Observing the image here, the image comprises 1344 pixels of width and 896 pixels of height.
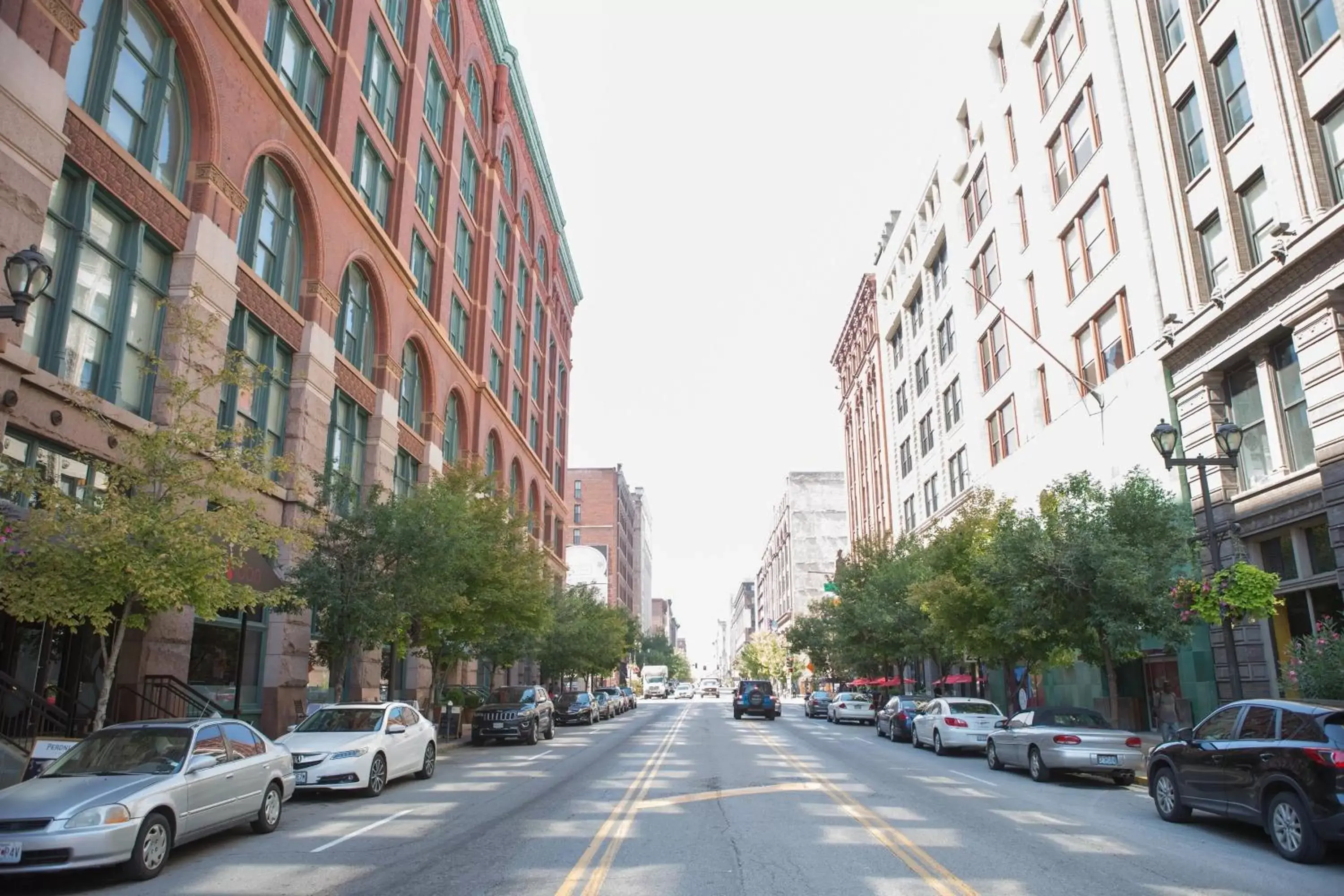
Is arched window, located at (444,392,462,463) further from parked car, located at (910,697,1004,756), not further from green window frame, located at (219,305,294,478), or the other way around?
parked car, located at (910,697,1004,756)

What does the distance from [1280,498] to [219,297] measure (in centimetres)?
2307

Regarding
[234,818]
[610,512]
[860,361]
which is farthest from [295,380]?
[610,512]

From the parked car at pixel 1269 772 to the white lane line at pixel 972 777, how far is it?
4482mm

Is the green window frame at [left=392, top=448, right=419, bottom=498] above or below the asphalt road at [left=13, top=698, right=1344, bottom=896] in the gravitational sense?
above

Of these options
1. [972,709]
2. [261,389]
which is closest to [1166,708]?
[972,709]

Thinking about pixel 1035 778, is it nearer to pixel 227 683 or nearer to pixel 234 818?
pixel 234 818

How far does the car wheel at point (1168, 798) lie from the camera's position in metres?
11.7

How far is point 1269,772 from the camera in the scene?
969 centimetres

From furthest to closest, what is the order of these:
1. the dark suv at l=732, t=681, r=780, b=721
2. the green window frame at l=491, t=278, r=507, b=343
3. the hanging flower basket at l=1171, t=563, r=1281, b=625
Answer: the green window frame at l=491, t=278, r=507, b=343 < the dark suv at l=732, t=681, r=780, b=721 < the hanging flower basket at l=1171, t=563, r=1281, b=625

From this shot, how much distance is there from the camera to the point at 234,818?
34.1 ft

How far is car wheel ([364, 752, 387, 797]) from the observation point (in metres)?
14.4

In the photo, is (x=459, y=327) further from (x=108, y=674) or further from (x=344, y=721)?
(x=108, y=674)

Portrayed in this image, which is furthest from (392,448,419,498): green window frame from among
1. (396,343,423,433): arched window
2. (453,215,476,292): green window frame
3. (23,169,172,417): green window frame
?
(23,169,172,417): green window frame

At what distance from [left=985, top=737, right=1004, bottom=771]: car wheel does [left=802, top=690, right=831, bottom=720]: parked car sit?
2853cm
